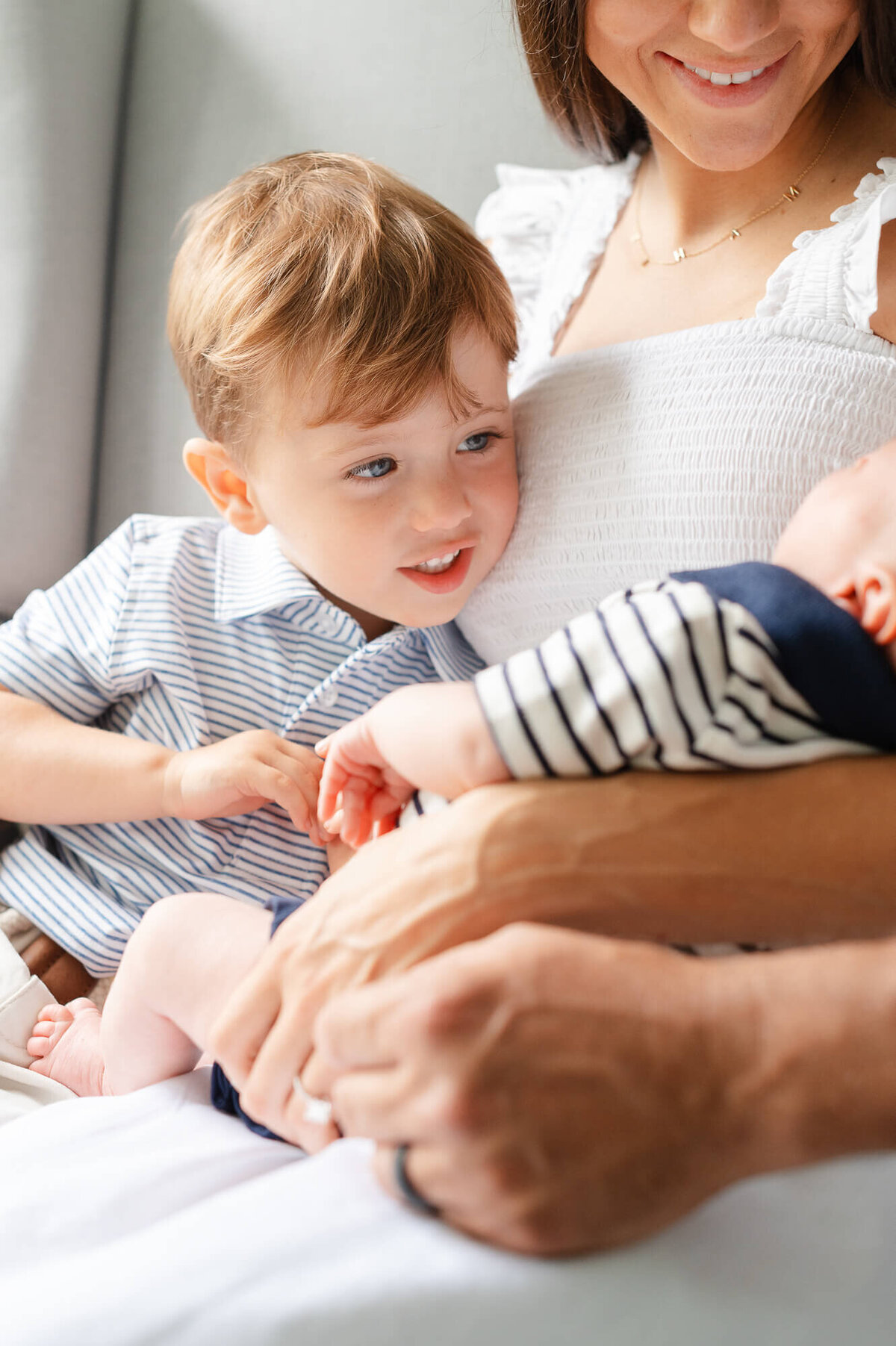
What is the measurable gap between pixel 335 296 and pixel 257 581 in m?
0.35

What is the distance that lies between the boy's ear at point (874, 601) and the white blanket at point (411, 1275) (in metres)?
0.36

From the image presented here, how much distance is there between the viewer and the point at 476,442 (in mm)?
1106

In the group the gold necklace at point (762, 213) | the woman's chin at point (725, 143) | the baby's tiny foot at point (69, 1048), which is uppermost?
the woman's chin at point (725, 143)

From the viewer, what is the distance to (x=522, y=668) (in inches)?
30.1

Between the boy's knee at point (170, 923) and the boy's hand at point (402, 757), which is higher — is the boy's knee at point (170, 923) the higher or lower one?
the lower one

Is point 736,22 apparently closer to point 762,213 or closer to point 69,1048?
point 762,213

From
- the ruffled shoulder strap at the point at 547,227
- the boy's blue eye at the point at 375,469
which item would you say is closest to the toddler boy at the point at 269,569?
the boy's blue eye at the point at 375,469

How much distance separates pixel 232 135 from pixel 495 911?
1346 mm

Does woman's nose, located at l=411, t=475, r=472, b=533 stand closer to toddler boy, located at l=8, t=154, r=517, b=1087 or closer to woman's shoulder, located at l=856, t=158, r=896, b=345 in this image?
toddler boy, located at l=8, t=154, r=517, b=1087

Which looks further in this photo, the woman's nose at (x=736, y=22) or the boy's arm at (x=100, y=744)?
the boy's arm at (x=100, y=744)

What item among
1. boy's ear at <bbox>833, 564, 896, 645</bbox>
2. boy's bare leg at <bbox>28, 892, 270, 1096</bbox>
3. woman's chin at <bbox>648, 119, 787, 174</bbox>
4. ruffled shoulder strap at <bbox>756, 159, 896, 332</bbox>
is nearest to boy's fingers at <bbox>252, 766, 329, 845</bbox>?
boy's bare leg at <bbox>28, 892, 270, 1096</bbox>

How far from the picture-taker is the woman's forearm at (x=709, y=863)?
2.52 ft

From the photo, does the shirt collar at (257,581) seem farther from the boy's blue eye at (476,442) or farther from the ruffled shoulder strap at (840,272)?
the ruffled shoulder strap at (840,272)

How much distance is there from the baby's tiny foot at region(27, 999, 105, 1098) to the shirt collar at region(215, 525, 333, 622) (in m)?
0.47
